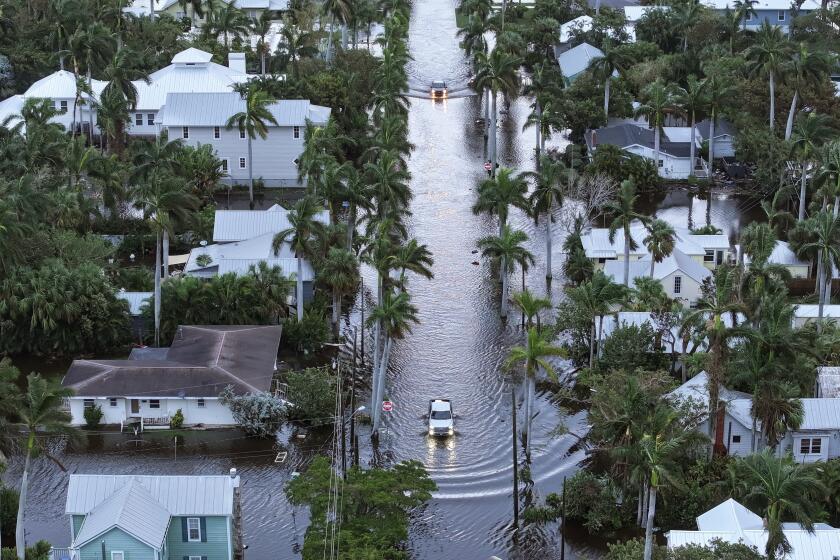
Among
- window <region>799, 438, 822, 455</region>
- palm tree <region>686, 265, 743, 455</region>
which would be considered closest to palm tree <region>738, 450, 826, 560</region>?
palm tree <region>686, 265, 743, 455</region>

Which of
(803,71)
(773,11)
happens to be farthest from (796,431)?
(773,11)

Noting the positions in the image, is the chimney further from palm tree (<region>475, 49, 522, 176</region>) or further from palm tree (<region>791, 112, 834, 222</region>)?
palm tree (<region>791, 112, 834, 222</region>)

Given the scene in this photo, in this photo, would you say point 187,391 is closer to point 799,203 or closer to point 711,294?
point 711,294

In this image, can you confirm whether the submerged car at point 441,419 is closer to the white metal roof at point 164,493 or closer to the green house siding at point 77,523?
the white metal roof at point 164,493

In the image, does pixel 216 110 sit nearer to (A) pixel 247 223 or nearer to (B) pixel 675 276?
(A) pixel 247 223

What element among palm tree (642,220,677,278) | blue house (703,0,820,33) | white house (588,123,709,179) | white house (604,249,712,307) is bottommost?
white house (604,249,712,307)

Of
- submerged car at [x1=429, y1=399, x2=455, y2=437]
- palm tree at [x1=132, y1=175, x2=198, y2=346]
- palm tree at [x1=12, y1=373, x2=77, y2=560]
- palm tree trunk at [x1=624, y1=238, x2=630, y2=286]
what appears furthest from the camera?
palm tree trunk at [x1=624, y1=238, x2=630, y2=286]
